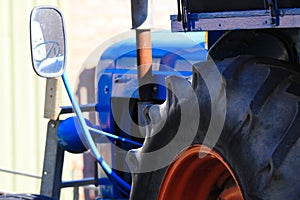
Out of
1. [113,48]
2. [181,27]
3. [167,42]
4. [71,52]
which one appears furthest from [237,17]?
[71,52]

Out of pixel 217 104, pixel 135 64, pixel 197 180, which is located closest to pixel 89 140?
pixel 135 64

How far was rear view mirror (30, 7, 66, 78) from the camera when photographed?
13.4ft

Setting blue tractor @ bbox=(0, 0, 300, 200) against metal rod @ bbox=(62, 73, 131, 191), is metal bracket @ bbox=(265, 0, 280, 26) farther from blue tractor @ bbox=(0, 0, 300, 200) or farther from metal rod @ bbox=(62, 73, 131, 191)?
metal rod @ bbox=(62, 73, 131, 191)

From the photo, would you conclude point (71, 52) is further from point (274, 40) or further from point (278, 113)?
point (278, 113)

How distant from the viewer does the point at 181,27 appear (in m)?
3.29

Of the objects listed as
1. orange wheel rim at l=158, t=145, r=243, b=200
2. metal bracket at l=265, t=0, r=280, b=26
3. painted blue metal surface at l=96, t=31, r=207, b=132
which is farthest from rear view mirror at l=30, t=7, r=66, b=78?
metal bracket at l=265, t=0, r=280, b=26

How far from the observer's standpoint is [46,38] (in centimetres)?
410

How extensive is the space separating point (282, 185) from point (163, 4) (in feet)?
22.4

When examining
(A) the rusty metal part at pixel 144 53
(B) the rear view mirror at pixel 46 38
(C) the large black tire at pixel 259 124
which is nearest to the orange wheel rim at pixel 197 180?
(C) the large black tire at pixel 259 124

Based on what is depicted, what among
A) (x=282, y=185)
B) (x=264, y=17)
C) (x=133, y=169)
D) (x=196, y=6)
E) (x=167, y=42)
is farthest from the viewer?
(x=167, y=42)

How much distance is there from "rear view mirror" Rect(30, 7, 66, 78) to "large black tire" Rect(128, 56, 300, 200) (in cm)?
117

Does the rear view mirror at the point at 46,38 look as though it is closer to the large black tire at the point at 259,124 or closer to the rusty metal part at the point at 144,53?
the rusty metal part at the point at 144,53

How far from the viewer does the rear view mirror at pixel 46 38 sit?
408 cm

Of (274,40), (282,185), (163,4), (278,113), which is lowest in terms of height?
(282,185)
